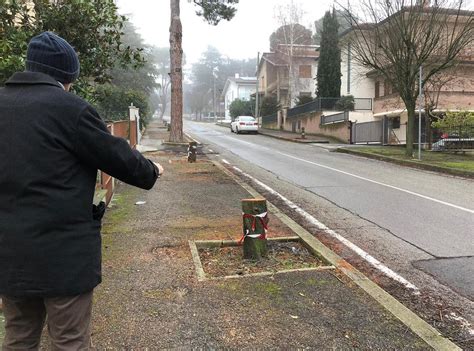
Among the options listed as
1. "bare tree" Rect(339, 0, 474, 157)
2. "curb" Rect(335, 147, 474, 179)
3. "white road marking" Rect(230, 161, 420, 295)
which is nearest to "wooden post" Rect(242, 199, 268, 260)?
"white road marking" Rect(230, 161, 420, 295)

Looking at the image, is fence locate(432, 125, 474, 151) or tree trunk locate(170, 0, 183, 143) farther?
tree trunk locate(170, 0, 183, 143)

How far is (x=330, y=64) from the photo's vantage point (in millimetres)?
33250

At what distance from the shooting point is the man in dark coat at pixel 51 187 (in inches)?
77.7

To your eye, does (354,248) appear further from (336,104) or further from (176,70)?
(336,104)

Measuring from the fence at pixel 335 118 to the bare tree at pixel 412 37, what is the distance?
9.54 metres

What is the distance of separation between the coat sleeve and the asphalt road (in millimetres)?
3553

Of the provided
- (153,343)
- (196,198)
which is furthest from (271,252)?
(196,198)

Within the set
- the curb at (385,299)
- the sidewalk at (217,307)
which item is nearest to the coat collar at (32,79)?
the sidewalk at (217,307)

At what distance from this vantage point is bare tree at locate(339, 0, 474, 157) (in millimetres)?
16516

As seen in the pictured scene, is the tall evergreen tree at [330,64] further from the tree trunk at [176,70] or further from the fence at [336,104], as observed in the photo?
the tree trunk at [176,70]

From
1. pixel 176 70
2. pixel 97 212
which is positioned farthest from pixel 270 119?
pixel 97 212

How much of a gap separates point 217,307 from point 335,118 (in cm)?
2710

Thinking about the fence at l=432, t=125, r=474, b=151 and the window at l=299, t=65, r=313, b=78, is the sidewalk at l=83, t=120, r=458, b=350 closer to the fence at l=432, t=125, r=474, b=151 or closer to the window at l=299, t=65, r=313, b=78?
the fence at l=432, t=125, r=474, b=151

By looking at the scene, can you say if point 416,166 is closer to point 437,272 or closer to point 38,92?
point 437,272
